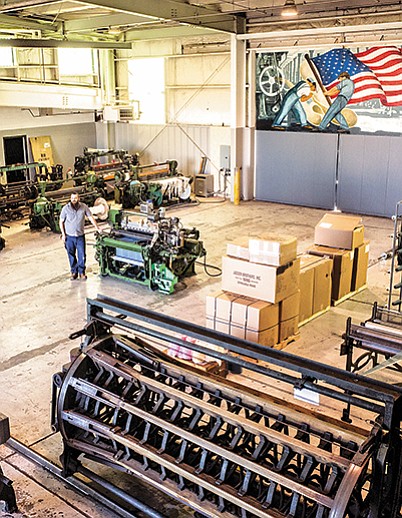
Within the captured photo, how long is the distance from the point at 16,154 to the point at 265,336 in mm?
11533

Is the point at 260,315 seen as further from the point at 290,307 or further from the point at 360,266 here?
the point at 360,266

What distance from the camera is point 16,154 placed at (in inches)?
607

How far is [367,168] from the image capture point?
13.0 m

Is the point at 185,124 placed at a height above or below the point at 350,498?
above

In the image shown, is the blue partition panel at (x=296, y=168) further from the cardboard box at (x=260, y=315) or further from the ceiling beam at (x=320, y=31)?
the cardboard box at (x=260, y=315)

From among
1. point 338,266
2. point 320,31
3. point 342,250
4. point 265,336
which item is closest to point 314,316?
point 338,266

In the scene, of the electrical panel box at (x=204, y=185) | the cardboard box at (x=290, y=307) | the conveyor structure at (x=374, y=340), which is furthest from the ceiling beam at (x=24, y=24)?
the conveyor structure at (x=374, y=340)

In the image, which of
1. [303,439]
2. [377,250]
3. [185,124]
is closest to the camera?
[303,439]

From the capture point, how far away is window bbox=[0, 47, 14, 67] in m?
14.5

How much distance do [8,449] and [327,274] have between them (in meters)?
4.36

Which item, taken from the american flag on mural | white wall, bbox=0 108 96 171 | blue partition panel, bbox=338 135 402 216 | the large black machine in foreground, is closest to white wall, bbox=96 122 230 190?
white wall, bbox=0 108 96 171

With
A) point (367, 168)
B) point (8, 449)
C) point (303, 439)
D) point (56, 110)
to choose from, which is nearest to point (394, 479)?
point (303, 439)

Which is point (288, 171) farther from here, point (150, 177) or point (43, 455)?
point (43, 455)

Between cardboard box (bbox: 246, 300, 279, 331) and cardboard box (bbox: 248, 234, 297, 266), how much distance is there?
1.50 feet
